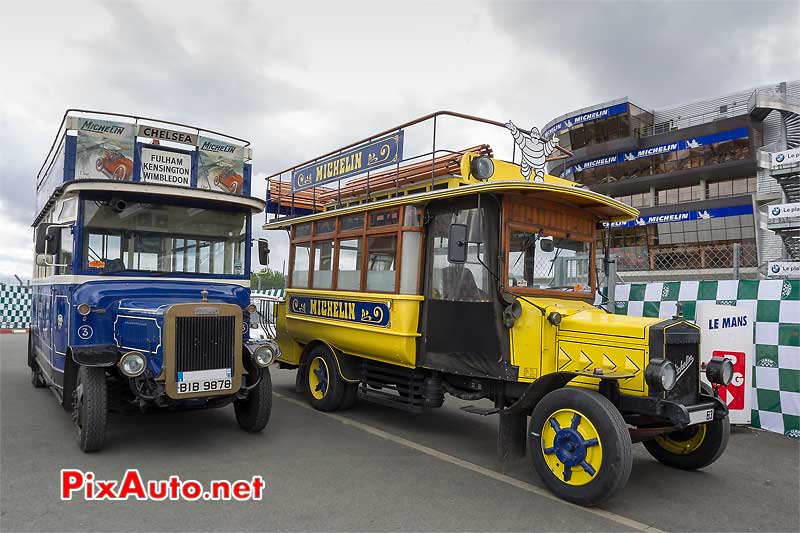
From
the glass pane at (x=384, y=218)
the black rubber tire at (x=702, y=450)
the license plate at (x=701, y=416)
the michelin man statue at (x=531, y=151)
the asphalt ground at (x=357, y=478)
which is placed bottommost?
the asphalt ground at (x=357, y=478)

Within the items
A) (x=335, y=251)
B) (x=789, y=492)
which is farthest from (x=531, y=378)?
(x=335, y=251)

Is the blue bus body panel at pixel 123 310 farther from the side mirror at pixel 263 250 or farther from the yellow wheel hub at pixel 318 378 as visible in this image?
the yellow wheel hub at pixel 318 378

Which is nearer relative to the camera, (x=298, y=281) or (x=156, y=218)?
(x=156, y=218)

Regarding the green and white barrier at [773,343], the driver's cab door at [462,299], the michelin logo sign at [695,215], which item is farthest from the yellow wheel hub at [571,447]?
the michelin logo sign at [695,215]

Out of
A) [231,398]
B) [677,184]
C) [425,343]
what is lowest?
[231,398]

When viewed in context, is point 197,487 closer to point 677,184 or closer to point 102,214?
point 102,214

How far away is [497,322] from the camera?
5887 mm

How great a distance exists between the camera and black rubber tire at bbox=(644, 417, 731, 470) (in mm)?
5421

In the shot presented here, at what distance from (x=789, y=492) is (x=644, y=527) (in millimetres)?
1875

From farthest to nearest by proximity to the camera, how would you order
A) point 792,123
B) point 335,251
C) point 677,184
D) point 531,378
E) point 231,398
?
1. point 677,184
2. point 792,123
3. point 335,251
4. point 231,398
5. point 531,378

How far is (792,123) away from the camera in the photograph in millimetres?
25781

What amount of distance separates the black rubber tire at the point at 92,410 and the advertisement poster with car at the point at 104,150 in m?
2.31

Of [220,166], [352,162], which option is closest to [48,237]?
[220,166]

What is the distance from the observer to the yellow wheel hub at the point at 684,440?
18.3ft
